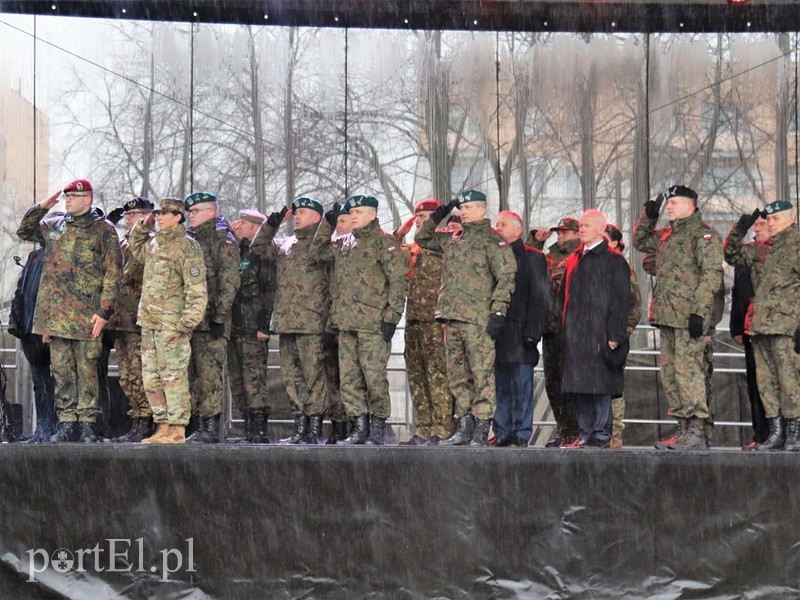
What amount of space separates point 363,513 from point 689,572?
1940mm

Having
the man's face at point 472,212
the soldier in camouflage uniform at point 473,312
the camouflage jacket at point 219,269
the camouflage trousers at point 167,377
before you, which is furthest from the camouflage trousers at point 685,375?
the camouflage trousers at point 167,377

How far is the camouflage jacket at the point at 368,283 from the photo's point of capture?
8789 millimetres

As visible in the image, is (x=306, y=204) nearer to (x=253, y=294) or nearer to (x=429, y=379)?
(x=253, y=294)

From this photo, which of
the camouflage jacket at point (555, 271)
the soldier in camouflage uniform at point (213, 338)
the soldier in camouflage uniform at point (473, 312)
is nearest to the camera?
the soldier in camouflage uniform at point (473, 312)

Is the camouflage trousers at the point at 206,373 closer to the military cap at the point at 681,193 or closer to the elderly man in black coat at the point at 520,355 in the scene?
the elderly man in black coat at the point at 520,355

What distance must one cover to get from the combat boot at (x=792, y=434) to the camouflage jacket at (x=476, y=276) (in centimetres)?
189

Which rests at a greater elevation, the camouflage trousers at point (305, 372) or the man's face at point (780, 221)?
the man's face at point (780, 221)

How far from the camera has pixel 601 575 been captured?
308 inches

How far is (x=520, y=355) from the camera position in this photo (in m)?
8.78

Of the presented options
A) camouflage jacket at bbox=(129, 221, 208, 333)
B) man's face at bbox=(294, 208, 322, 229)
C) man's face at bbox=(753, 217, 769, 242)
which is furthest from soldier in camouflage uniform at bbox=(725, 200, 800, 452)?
camouflage jacket at bbox=(129, 221, 208, 333)

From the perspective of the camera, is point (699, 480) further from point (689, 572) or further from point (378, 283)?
point (378, 283)

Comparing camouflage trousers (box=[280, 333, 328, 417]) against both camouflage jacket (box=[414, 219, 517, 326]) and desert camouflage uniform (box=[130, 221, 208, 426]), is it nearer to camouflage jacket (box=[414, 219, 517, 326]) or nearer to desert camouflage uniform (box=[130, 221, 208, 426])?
desert camouflage uniform (box=[130, 221, 208, 426])

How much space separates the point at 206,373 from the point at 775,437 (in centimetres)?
372

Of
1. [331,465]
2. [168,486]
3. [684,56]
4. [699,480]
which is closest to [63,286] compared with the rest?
[168,486]
